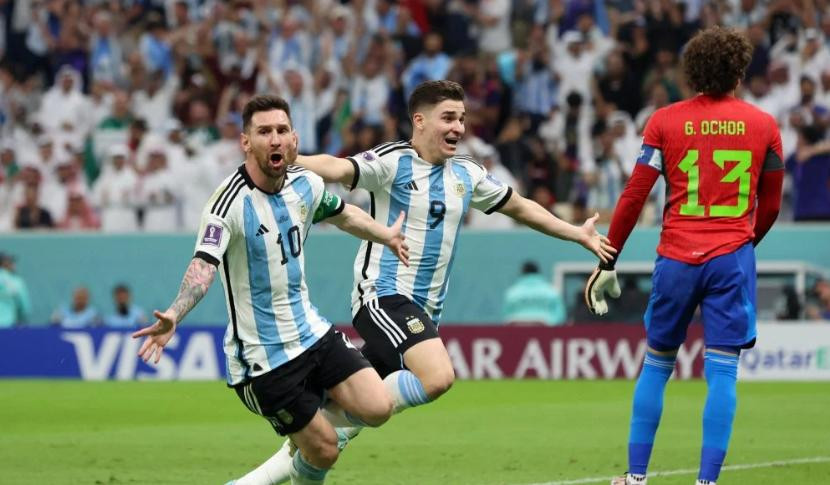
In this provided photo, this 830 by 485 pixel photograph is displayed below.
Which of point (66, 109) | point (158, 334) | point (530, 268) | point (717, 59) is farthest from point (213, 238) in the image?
point (66, 109)

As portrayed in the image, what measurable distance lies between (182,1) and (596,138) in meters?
6.64

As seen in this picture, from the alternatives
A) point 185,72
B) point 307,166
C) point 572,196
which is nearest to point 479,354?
point 572,196

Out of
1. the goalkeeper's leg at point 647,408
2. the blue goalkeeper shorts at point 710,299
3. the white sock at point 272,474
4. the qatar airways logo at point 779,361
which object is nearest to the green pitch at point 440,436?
the qatar airways logo at point 779,361

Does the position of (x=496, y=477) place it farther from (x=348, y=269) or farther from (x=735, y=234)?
(x=348, y=269)

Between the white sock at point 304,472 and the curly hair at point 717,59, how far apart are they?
2.69 meters

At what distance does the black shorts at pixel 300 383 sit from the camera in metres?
7.18

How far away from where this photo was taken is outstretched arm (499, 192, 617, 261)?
7.91 m

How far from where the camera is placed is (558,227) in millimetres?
8438

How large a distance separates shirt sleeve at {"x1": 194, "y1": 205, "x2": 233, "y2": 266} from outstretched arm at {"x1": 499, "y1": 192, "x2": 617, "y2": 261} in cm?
202

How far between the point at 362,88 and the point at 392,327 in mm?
11427

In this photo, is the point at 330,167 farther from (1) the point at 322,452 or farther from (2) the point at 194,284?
(1) the point at 322,452

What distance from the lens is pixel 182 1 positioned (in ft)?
70.1

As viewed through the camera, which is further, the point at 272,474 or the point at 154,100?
the point at 154,100

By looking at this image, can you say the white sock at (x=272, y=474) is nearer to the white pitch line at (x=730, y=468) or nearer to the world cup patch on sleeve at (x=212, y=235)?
the world cup patch on sleeve at (x=212, y=235)
